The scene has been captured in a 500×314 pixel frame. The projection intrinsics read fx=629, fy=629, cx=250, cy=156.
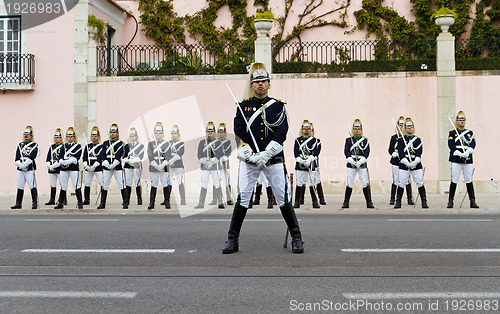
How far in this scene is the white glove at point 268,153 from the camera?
23.8 ft

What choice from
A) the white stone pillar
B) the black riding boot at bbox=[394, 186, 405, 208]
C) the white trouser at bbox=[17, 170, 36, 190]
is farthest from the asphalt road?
the white stone pillar

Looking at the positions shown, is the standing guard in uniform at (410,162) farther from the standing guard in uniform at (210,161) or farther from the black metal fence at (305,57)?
the black metal fence at (305,57)

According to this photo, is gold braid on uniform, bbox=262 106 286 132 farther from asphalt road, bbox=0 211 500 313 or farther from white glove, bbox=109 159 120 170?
white glove, bbox=109 159 120 170

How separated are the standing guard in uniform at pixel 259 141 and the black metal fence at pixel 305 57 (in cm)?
1243

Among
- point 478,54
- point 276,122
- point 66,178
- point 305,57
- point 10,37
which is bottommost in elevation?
point 66,178

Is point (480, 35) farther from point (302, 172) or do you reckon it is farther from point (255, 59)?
point (302, 172)

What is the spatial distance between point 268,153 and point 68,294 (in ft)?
9.49

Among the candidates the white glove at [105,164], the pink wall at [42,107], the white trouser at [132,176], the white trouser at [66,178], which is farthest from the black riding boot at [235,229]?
the pink wall at [42,107]

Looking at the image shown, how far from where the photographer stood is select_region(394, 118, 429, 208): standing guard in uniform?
1466 cm

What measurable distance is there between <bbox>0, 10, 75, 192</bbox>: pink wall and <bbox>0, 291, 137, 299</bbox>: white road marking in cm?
1533

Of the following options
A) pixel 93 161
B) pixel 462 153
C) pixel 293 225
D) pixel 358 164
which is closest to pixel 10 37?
pixel 93 161

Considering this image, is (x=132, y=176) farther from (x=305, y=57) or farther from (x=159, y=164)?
(x=305, y=57)

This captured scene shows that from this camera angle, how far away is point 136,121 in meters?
19.8

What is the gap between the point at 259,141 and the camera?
742 cm
